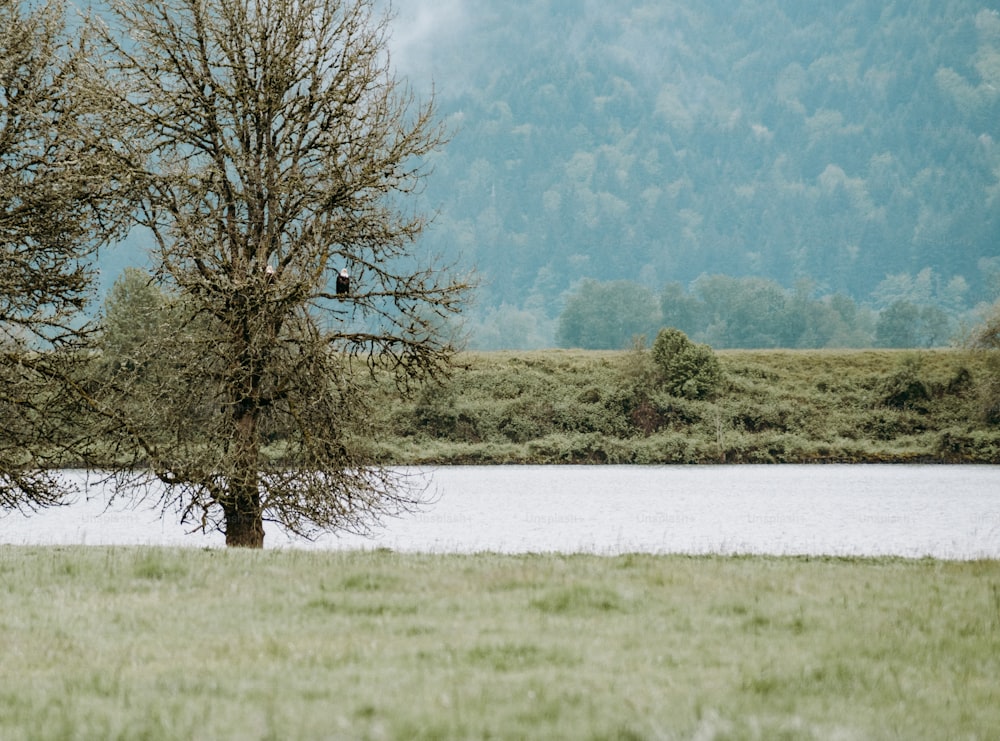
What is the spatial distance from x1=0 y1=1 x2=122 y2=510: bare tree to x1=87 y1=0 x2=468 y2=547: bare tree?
3.18 ft

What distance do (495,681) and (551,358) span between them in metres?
71.2

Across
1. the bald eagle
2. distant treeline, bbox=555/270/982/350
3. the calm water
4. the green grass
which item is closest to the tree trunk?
the calm water

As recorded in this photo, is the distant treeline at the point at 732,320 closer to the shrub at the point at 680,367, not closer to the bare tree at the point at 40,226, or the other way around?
the shrub at the point at 680,367

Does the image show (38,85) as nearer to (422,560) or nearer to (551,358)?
(422,560)

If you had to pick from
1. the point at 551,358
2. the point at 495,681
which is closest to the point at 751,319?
the point at 551,358

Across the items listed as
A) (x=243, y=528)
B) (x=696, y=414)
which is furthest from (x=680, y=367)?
(x=243, y=528)

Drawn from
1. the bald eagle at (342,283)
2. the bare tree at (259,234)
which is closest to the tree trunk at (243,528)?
the bare tree at (259,234)

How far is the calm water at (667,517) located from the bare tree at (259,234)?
1.85m

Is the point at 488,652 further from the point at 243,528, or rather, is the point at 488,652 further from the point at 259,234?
the point at 259,234

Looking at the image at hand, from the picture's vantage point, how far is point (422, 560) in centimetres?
1403

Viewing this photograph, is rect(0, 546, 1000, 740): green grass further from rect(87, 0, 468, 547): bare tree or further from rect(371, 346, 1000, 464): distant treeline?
rect(371, 346, 1000, 464): distant treeline

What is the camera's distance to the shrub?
66.7 m

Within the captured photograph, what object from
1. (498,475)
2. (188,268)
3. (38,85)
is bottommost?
(498,475)

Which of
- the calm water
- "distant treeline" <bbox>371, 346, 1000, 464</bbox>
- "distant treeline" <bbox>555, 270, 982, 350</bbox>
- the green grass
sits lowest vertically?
the calm water
